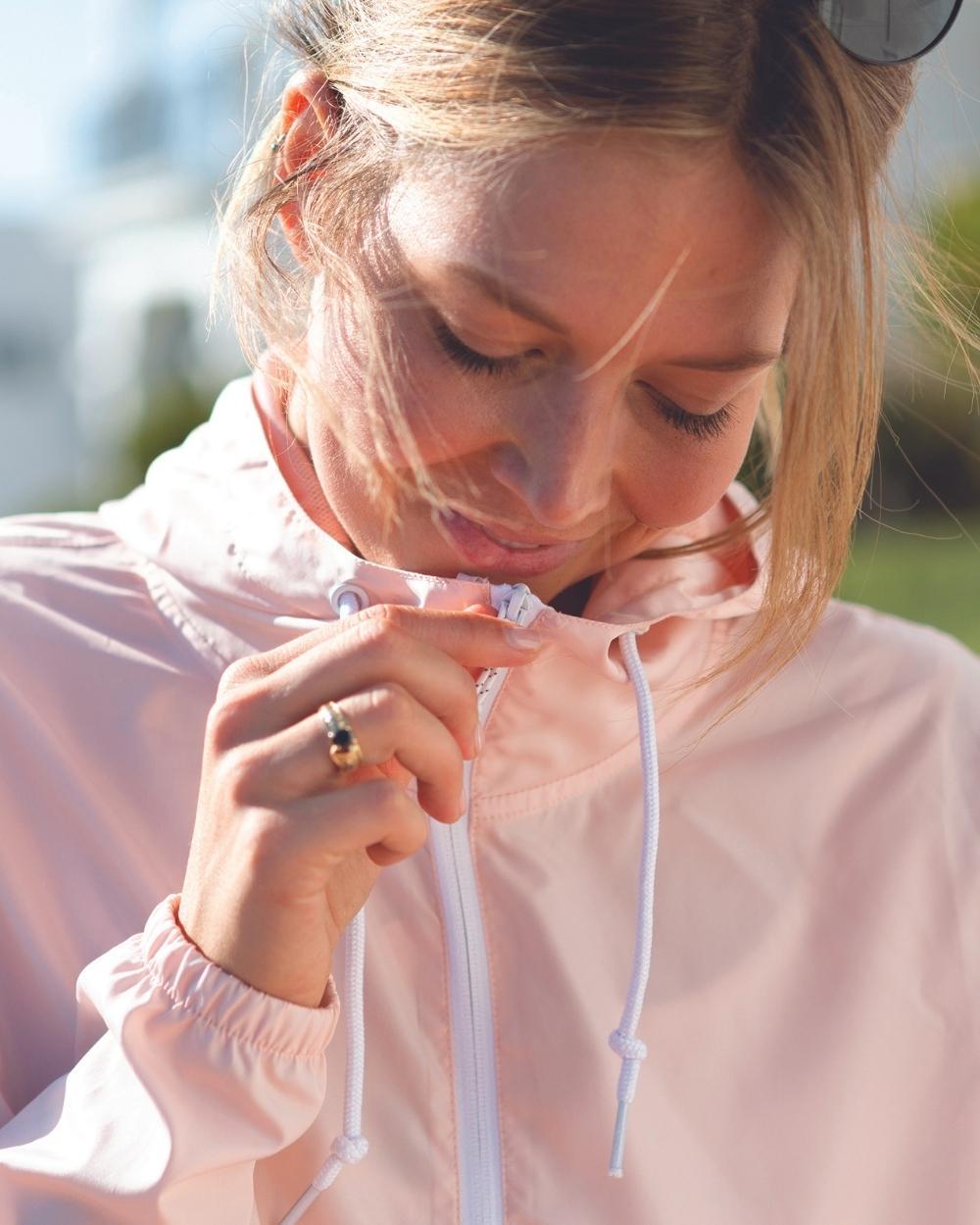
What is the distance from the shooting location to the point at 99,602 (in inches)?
63.9

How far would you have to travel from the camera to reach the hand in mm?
1259

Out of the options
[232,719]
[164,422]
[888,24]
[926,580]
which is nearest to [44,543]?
[232,719]

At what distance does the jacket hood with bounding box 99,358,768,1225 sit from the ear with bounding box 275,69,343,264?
8.8 inches

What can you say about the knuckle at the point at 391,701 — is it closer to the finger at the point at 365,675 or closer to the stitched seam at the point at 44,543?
the finger at the point at 365,675

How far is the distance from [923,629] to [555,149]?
917 millimetres

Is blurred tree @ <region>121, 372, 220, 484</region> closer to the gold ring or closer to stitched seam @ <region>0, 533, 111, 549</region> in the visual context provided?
stitched seam @ <region>0, 533, 111, 549</region>

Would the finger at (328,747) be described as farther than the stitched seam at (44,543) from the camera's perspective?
No

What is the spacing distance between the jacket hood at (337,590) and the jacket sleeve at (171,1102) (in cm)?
12

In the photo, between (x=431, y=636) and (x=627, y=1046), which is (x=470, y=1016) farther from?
(x=431, y=636)

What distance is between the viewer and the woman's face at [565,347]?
1.25m

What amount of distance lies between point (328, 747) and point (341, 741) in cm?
1

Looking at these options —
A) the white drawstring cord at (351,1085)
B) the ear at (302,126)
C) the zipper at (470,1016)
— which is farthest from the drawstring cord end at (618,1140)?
the ear at (302,126)

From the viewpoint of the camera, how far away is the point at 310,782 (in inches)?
49.9

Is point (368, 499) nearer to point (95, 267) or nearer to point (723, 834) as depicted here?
point (723, 834)
